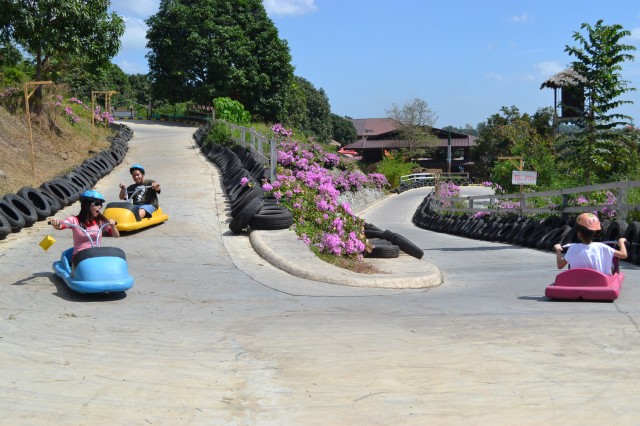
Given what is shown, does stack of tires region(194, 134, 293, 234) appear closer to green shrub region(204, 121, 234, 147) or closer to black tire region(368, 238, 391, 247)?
black tire region(368, 238, 391, 247)

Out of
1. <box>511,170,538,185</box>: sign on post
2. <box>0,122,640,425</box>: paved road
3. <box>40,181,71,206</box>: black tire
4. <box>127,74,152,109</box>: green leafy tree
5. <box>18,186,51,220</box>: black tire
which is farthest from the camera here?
<box>127,74,152,109</box>: green leafy tree

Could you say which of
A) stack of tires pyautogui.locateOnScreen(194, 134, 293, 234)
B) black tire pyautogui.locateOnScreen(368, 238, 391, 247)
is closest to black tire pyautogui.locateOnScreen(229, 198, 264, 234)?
stack of tires pyautogui.locateOnScreen(194, 134, 293, 234)

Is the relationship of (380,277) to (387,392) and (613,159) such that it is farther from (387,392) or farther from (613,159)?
(613,159)

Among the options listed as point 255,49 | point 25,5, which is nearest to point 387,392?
point 25,5

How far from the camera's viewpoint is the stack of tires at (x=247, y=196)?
12.9m

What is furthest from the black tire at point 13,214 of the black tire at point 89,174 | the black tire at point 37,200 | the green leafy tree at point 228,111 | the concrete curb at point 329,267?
the green leafy tree at point 228,111

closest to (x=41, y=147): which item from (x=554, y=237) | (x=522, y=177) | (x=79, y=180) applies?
(x=79, y=180)

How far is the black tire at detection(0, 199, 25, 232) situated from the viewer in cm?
1209

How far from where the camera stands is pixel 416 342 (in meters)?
5.72

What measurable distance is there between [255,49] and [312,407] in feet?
180

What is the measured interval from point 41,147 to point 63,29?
4082mm

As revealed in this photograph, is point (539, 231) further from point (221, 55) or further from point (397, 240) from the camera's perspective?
point (221, 55)

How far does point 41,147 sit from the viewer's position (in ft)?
76.5

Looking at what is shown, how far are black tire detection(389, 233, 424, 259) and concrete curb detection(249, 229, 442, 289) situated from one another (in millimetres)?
146
